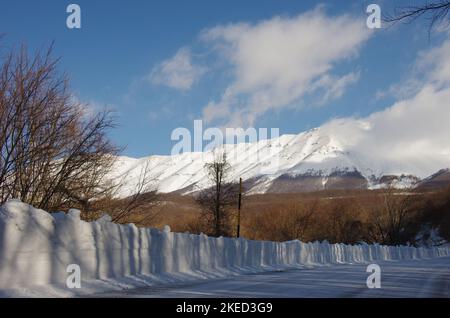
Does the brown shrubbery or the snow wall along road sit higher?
the brown shrubbery

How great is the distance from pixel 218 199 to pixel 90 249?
1693 inches

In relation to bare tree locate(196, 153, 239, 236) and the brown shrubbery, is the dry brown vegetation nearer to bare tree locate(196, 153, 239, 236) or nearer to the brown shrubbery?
the brown shrubbery

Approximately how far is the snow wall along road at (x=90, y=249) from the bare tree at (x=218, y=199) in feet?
100

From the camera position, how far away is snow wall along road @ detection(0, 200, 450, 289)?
10.9 meters

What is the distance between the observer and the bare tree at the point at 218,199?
55875 millimetres

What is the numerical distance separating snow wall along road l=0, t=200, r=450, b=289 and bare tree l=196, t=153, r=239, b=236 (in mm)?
30505

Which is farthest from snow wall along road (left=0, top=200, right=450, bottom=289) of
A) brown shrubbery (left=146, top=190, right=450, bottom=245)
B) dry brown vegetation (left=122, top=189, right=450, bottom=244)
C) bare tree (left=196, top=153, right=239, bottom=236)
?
brown shrubbery (left=146, top=190, right=450, bottom=245)

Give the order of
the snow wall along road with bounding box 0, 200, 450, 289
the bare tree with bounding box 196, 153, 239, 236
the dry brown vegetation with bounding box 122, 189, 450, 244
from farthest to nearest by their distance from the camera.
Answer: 1. the dry brown vegetation with bounding box 122, 189, 450, 244
2. the bare tree with bounding box 196, 153, 239, 236
3. the snow wall along road with bounding box 0, 200, 450, 289

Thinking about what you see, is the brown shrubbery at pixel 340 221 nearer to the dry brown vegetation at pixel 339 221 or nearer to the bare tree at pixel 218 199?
the dry brown vegetation at pixel 339 221

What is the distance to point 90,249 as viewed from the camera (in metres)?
13.6

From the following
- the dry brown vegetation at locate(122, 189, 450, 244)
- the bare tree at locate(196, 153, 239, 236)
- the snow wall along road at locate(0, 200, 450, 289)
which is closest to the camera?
the snow wall along road at locate(0, 200, 450, 289)

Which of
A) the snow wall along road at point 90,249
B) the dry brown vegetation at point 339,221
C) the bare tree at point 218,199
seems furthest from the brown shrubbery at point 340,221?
the snow wall along road at point 90,249

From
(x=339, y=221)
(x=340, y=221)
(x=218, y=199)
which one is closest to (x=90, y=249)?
(x=218, y=199)
